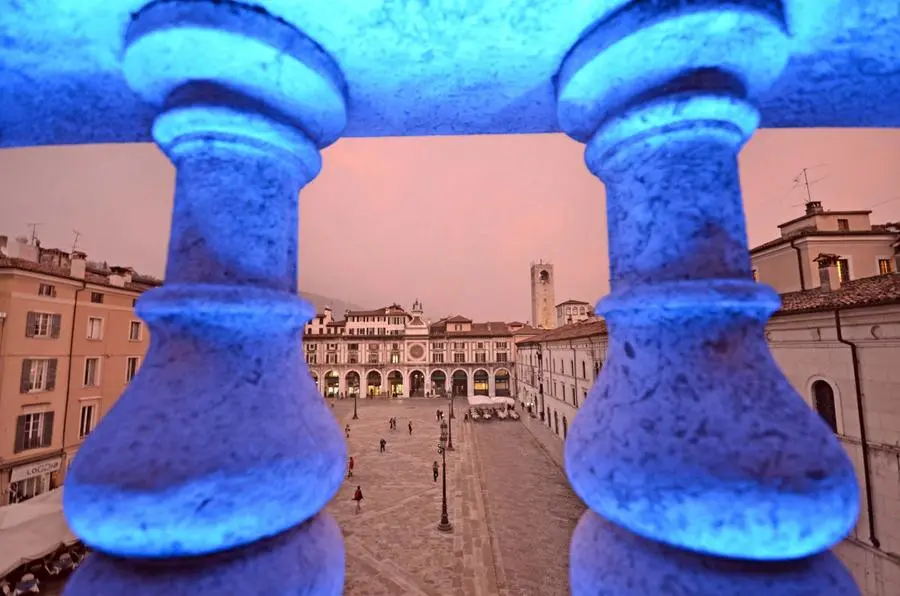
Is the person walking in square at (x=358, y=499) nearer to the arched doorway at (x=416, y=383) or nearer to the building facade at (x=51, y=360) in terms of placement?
the building facade at (x=51, y=360)

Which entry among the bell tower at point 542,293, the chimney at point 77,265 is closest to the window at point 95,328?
the chimney at point 77,265

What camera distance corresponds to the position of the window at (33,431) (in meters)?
13.9

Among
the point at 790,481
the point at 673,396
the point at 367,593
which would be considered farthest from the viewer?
the point at 367,593

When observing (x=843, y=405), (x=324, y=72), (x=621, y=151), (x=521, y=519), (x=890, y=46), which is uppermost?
(x=890, y=46)

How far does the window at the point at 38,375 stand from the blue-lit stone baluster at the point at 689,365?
19701 mm

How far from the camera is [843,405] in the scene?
9.20 meters

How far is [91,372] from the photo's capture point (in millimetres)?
16516

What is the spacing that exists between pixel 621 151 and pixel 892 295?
33.9 ft

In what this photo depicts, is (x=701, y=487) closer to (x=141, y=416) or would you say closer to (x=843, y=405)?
(x=141, y=416)

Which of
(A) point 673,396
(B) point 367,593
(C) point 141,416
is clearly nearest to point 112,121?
(C) point 141,416

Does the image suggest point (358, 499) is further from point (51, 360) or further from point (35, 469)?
point (51, 360)

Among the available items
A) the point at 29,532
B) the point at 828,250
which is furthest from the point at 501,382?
the point at 29,532

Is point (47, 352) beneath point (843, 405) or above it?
above

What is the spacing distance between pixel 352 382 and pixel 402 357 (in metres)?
7.58
